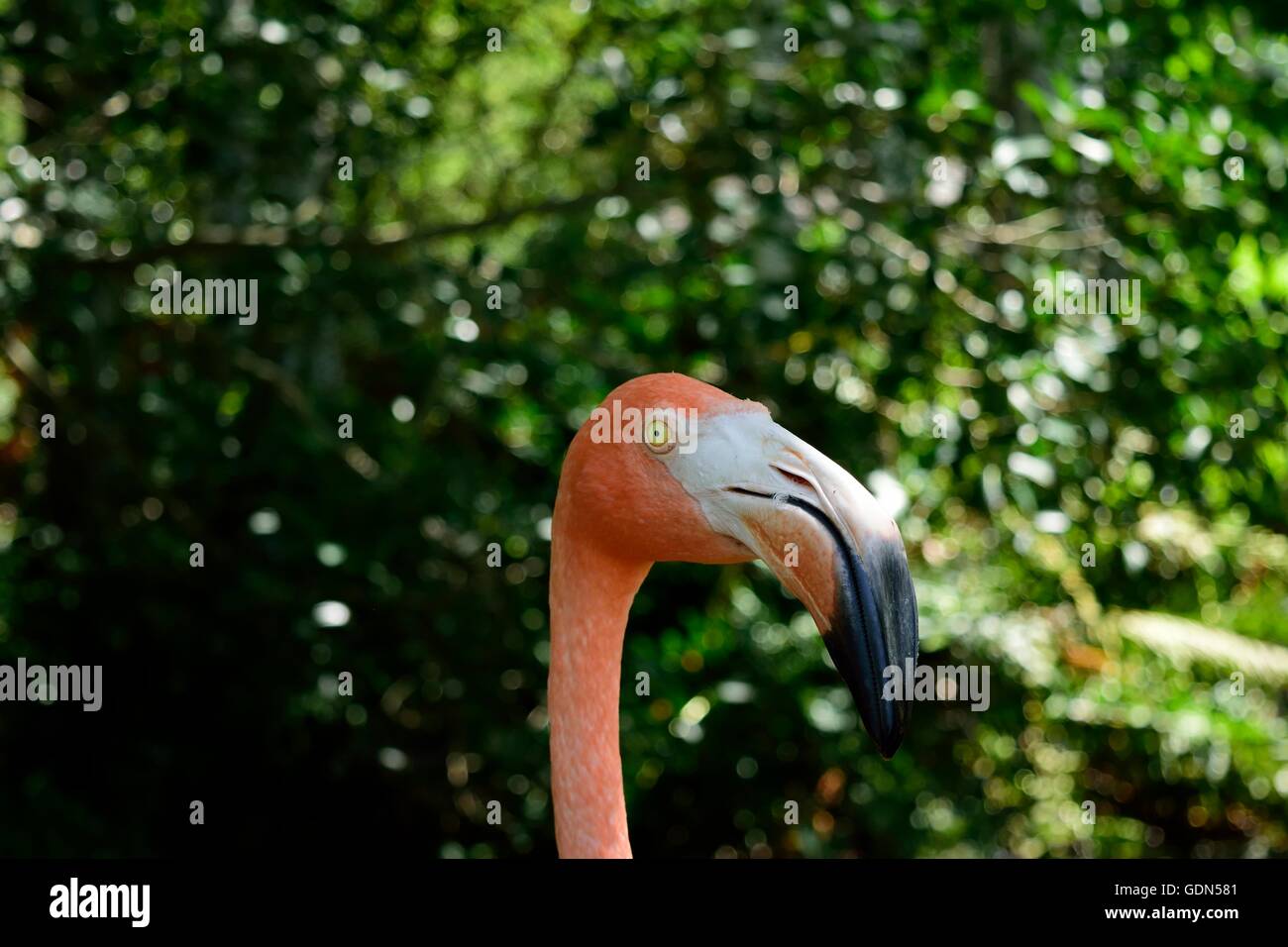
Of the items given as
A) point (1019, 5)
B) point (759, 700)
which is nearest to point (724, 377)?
point (759, 700)

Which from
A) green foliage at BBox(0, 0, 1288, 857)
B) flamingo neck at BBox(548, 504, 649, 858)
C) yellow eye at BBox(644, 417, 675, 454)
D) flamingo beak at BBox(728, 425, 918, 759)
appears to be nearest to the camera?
flamingo beak at BBox(728, 425, 918, 759)

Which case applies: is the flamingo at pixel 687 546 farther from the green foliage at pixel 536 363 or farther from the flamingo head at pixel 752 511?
the green foliage at pixel 536 363

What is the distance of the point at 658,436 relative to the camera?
5.80 ft

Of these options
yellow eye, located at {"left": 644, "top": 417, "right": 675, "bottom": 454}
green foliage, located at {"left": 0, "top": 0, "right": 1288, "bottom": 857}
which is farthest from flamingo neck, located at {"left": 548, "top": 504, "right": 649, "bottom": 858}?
green foliage, located at {"left": 0, "top": 0, "right": 1288, "bottom": 857}

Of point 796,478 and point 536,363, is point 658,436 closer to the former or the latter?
point 796,478

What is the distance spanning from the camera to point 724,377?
3670 millimetres

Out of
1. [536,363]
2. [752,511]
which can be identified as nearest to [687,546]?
[752,511]

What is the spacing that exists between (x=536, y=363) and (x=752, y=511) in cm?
178

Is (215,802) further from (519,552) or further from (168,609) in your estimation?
(519,552)

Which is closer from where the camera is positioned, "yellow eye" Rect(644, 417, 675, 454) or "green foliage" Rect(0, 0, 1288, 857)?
"yellow eye" Rect(644, 417, 675, 454)

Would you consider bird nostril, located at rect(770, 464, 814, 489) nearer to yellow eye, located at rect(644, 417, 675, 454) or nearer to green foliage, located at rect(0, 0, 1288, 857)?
yellow eye, located at rect(644, 417, 675, 454)

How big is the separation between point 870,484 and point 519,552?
1.06m

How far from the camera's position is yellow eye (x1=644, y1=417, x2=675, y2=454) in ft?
5.78

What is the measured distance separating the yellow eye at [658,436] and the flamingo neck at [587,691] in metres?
0.22
